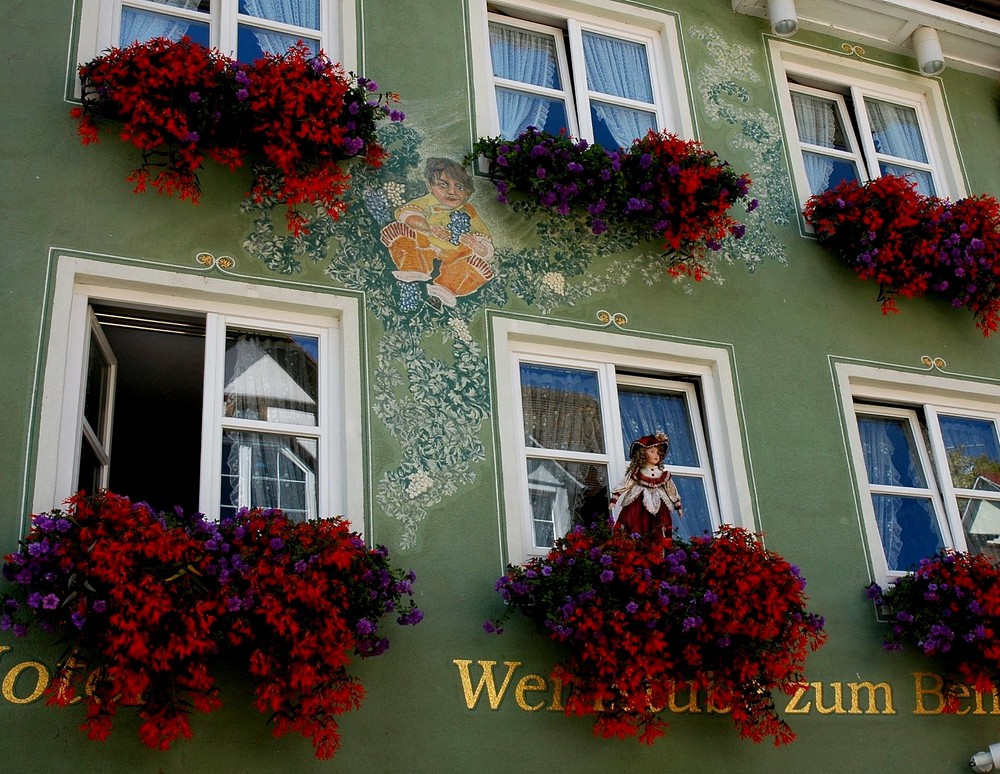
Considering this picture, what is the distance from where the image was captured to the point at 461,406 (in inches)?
284

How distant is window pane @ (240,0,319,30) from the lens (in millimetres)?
8188

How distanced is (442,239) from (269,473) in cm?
179

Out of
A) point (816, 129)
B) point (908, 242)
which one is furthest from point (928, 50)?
point (908, 242)

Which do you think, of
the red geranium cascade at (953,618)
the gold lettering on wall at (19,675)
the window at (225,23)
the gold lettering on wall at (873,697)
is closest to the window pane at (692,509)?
the red geranium cascade at (953,618)

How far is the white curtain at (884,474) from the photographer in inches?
320

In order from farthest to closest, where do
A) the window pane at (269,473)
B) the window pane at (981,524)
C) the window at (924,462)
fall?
the window pane at (981,524) → the window at (924,462) → the window pane at (269,473)

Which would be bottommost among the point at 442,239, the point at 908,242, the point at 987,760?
the point at 987,760

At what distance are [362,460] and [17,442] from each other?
5.47ft

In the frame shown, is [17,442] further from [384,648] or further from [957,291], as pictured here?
[957,291]

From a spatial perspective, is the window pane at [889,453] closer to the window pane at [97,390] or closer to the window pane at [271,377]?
the window pane at [271,377]

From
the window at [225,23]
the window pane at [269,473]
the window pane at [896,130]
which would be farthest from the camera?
the window pane at [896,130]

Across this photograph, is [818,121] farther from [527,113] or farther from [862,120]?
[527,113]

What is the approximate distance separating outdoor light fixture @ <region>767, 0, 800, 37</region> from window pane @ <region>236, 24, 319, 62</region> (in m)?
3.31

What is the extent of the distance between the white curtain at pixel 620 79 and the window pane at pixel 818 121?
4.10 ft
